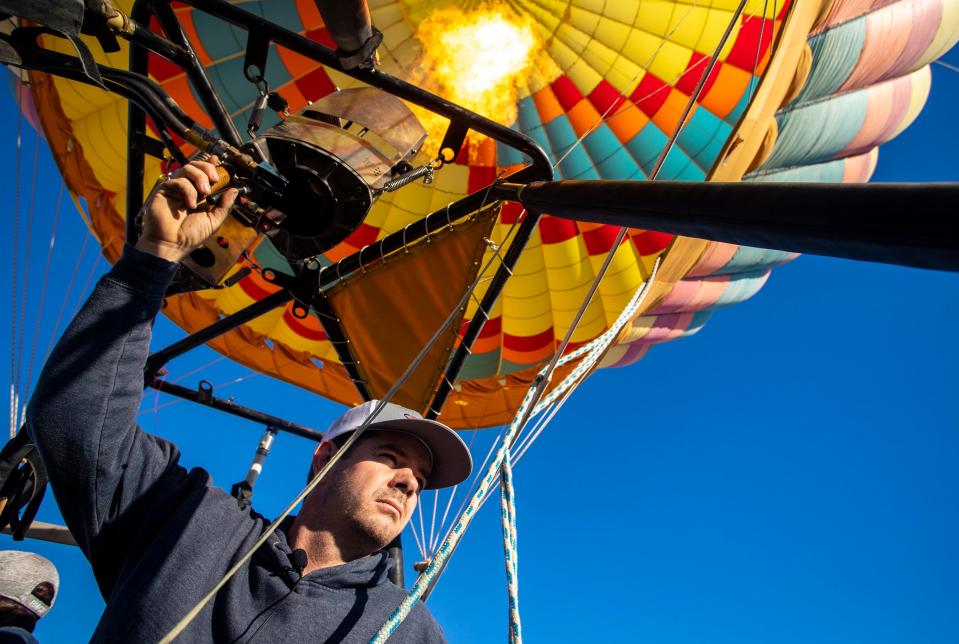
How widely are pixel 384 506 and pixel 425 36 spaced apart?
385 centimetres

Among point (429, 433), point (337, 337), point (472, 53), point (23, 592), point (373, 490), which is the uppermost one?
point (472, 53)

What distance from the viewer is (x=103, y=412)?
1.24m

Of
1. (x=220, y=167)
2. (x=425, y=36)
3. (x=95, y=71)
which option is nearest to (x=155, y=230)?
(x=220, y=167)

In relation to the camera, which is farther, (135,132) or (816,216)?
(135,132)

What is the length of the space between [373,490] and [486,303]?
1.51 metres

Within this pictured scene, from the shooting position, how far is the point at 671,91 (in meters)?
5.02

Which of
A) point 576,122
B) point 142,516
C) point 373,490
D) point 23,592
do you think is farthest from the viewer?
point 576,122

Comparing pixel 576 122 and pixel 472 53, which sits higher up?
pixel 576 122

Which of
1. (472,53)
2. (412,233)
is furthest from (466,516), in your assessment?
(472,53)

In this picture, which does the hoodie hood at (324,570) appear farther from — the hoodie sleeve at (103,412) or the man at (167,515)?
the hoodie sleeve at (103,412)

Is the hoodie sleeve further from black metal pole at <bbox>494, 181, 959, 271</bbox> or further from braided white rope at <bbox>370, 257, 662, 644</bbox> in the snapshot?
black metal pole at <bbox>494, 181, 959, 271</bbox>

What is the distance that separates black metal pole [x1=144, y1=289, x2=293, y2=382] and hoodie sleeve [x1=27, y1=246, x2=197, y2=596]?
6.41 feet

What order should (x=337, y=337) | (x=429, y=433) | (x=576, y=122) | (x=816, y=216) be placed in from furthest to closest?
(x=576, y=122)
(x=337, y=337)
(x=429, y=433)
(x=816, y=216)

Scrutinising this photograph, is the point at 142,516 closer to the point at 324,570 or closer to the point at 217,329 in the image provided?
the point at 324,570
